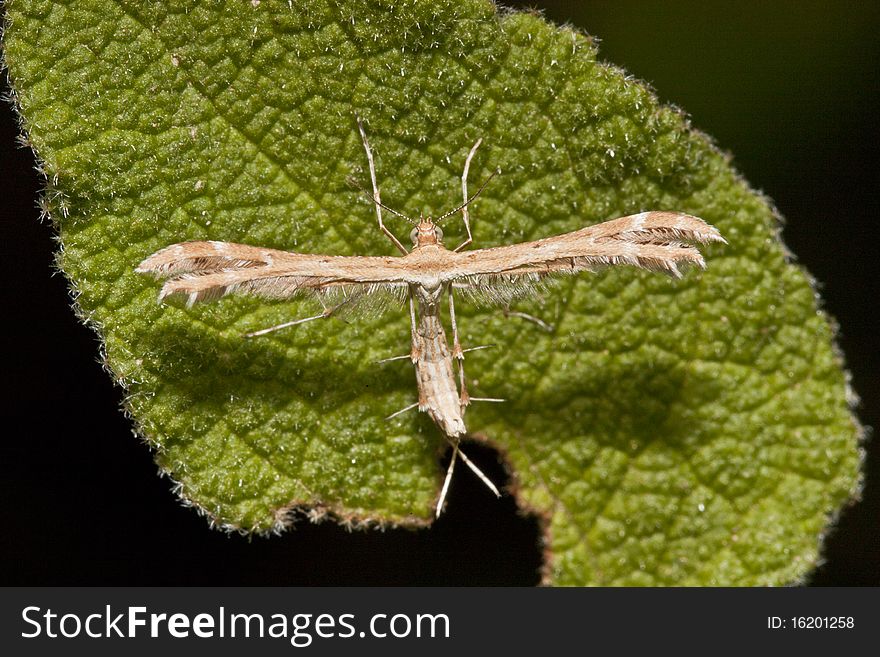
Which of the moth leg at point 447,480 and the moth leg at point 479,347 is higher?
the moth leg at point 479,347

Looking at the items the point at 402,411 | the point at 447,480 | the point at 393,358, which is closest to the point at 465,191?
the point at 393,358

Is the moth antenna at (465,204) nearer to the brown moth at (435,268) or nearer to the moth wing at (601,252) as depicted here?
the brown moth at (435,268)

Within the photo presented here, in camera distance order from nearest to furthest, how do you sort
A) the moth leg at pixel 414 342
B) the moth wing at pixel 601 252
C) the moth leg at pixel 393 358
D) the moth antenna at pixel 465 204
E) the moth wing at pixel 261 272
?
the moth wing at pixel 261 272
the moth wing at pixel 601 252
the moth antenna at pixel 465 204
the moth leg at pixel 414 342
the moth leg at pixel 393 358

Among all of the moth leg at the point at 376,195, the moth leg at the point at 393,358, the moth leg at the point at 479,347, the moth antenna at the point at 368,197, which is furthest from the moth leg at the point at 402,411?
the moth antenna at the point at 368,197

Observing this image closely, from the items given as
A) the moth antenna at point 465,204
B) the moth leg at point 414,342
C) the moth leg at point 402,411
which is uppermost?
the moth antenna at point 465,204

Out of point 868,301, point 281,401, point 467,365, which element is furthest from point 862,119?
point 281,401

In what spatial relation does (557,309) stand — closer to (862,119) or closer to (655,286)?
(655,286)

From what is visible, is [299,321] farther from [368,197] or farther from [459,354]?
[459,354]

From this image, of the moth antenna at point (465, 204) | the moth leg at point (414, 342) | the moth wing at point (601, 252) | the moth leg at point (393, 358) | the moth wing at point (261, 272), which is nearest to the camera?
the moth wing at point (261, 272)
